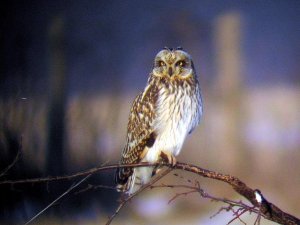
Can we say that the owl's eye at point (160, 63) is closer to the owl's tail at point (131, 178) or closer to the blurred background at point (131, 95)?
the blurred background at point (131, 95)

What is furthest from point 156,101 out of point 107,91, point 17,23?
point 17,23

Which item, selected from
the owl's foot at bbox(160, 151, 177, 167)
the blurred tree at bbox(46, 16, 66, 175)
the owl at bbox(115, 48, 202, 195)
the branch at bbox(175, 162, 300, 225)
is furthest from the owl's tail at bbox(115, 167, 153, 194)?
the branch at bbox(175, 162, 300, 225)

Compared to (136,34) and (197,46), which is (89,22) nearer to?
(136,34)

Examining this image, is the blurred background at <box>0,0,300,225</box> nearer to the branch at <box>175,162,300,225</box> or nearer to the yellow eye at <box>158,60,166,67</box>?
the yellow eye at <box>158,60,166,67</box>

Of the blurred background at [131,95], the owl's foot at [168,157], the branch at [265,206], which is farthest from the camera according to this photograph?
the blurred background at [131,95]

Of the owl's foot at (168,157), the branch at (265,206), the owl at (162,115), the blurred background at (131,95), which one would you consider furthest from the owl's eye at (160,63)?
the branch at (265,206)

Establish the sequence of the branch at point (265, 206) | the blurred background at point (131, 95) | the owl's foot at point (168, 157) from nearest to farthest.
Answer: the branch at point (265, 206) → the owl's foot at point (168, 157) → the blurred background at point (131, 95)

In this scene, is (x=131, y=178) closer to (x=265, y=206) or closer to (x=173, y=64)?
(x=173, y=64)
